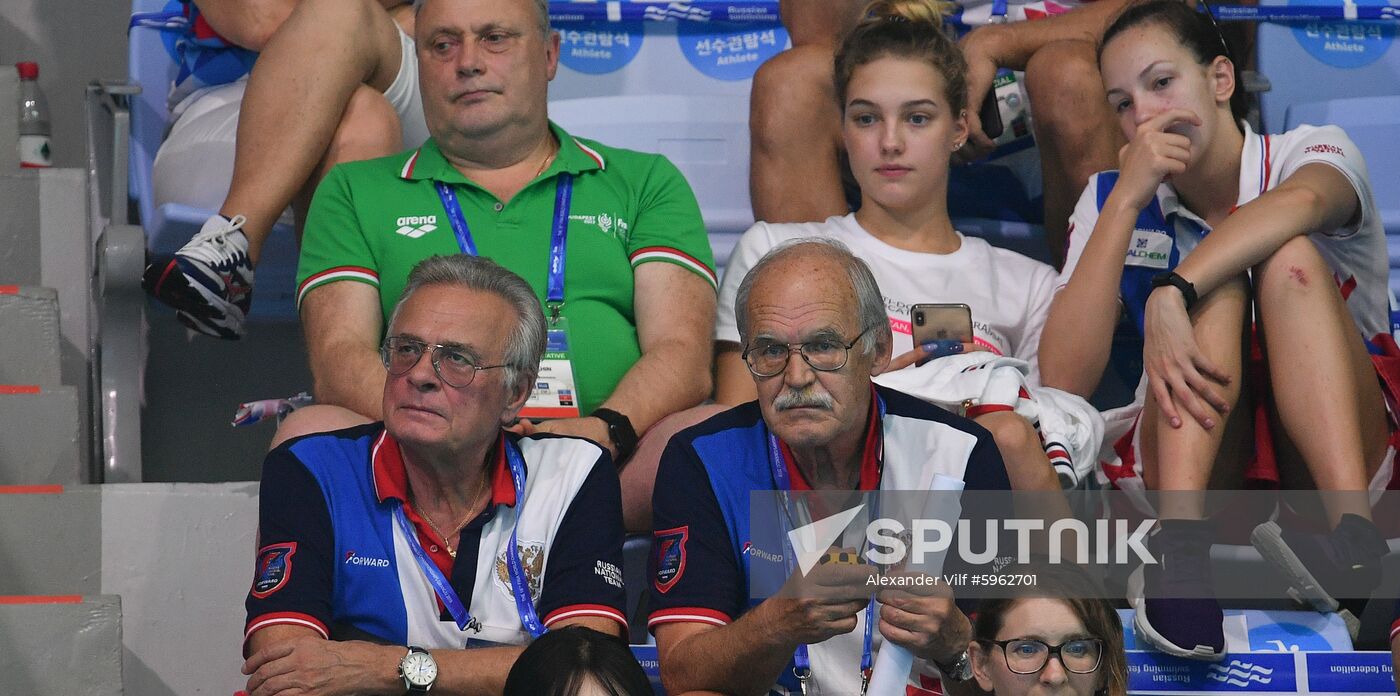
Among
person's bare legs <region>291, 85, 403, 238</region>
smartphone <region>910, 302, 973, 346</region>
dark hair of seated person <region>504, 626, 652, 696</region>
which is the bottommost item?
dark hair of seated person <region>504, 626, 652, 696</region>

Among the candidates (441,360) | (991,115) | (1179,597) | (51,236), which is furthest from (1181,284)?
(51,236)

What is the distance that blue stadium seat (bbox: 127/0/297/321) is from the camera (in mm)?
3500

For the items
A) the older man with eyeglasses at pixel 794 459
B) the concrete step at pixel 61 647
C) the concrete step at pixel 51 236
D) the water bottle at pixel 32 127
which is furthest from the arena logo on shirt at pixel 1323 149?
the water bottle at pixel 32 127

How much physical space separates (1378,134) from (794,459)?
6.32 ft

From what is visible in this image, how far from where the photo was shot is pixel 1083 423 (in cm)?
266

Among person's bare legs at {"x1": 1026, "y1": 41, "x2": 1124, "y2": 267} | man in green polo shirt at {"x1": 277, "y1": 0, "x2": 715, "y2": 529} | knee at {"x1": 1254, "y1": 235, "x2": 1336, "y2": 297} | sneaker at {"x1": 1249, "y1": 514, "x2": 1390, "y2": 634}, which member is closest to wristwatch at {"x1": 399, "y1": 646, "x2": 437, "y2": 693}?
man in green polo shirt at {"x1": 277, "y1": 0, "x2": 715, "y2": 529}

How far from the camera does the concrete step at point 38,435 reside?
270 cm

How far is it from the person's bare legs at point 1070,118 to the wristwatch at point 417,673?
1678 mm

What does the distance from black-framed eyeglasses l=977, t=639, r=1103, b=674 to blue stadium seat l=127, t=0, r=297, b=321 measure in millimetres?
1956

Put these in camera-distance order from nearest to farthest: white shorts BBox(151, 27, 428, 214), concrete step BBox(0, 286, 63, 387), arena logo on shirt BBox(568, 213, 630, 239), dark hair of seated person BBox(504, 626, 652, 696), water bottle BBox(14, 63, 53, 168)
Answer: dark hair of seated person BBox(504, 626, 652, 696) < concrete step BBox(0, 286, 63, 387) < arena logo on shirt BBox(568, 213, 630, 239) < white shorts BBox(151, 27, 428, 214) < water bottle BBox(14, 63, 53, 168)

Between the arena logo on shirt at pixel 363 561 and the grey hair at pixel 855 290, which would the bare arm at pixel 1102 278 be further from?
the arena logo on shirt at pixel 363 561

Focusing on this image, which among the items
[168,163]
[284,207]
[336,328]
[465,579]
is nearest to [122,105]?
[168,163]

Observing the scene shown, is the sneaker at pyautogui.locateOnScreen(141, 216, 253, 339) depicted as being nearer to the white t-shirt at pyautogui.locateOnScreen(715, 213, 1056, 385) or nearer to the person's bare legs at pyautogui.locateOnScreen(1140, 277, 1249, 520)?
the white t-shirt at pyautogui.locateOnScreen(715, 213, 1056, 385)

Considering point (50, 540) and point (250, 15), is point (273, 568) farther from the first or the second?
point (250, 15)
